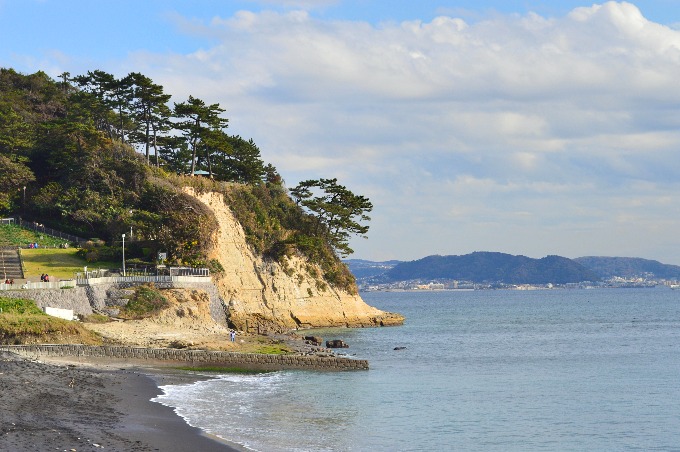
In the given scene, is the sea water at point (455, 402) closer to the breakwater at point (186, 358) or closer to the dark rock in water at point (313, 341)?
the breakwater at point (186, 358)

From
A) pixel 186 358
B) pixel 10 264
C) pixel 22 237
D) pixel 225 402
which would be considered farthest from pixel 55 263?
pixel 225 402

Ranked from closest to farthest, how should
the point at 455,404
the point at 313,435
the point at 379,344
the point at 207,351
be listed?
the point at 313,435 < the point at 455,404 < the point at 207,351 < the point at 379,344

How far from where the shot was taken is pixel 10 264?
70312mm

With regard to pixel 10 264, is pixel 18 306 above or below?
below

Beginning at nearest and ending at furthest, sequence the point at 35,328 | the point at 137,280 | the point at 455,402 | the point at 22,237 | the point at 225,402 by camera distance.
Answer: the point at 225,402
the point at 455,402
the point at 35,328
the point at 137,280
the point at 22,237

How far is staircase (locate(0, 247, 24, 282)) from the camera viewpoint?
67.4 m

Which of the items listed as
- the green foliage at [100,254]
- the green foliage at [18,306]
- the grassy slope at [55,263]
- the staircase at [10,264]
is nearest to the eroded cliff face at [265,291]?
the green foliage at [100,254]

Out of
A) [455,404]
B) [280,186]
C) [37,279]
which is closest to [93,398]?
[455,404]

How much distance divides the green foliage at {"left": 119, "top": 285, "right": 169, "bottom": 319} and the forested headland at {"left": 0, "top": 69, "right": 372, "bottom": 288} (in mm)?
8566

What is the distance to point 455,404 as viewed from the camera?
129ft

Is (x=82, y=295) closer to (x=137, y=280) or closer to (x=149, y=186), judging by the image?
(x=137, y=280)

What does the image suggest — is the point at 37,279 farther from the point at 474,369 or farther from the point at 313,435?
the point at 313,435

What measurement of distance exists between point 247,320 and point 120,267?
11590 mm

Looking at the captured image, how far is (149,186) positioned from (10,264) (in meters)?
15.4
